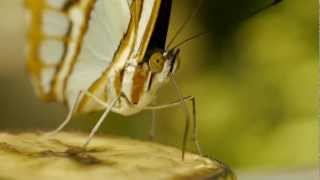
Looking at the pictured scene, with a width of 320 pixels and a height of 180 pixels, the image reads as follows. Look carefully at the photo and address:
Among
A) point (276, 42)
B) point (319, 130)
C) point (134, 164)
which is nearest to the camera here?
point (134, 164)

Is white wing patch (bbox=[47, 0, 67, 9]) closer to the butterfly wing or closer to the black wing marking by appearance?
the butterfly wing

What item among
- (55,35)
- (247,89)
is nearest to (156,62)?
(55,35)

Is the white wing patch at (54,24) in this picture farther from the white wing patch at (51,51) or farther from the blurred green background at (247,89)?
the blurred green background at (247,89)

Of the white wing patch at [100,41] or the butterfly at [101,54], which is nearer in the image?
the butterfly at [101,54]

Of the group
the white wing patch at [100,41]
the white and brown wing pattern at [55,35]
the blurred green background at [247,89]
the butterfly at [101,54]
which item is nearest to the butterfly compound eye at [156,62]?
the butterfly at [101,54]

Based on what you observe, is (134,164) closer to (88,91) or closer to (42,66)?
(88,91)

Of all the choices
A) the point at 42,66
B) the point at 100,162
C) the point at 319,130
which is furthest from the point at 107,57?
the point at 319,130
